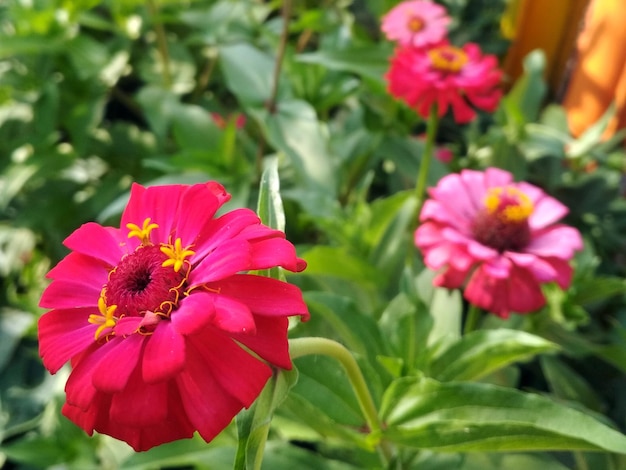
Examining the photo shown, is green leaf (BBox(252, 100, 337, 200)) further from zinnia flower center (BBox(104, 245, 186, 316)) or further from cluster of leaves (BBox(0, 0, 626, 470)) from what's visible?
zinnia flower center (BBox(104, 245, 186, 316))

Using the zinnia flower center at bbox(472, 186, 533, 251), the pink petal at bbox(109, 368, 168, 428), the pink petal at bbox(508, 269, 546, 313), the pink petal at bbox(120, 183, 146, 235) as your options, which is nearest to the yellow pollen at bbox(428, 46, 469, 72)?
the zinnia flower center at bbox(472, 186, 533, 251)

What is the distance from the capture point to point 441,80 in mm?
774

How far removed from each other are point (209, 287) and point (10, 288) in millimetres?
850

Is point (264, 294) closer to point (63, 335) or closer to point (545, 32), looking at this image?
point (63, 335)

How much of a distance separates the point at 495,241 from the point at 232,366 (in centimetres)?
43

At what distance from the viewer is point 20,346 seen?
101 cm

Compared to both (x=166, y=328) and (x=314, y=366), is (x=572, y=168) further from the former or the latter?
(x=166, y=328)

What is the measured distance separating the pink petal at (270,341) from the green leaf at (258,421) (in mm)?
31

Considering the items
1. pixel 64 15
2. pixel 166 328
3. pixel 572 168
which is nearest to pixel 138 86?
pixel 64 15

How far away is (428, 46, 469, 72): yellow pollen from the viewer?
31.3 inches

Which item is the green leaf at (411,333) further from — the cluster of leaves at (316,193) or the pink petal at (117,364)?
the pink petal at (117,364)

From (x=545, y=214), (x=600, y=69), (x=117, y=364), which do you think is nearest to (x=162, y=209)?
(x=117, y=364)

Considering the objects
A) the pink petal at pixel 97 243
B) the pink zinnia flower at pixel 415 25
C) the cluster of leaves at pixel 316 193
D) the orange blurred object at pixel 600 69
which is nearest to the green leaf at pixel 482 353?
the cluster of leaves at pixel 316 193

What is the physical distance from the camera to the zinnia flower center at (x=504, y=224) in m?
0.65
